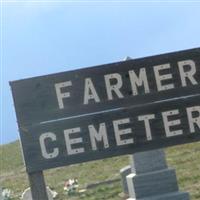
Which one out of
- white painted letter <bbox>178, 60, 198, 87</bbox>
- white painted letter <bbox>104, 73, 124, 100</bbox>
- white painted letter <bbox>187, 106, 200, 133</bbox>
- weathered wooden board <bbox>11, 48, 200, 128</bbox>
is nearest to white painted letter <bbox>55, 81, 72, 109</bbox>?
weathered wooden board <bbox>11, 48, 200, 128</bbox>

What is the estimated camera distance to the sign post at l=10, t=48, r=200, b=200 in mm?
9008

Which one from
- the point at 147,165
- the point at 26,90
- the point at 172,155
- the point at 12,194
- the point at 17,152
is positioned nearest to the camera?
the point at 26,90

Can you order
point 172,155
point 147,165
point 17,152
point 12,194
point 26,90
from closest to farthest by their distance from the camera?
1. point 26,90
2. point 147,165
3. point 12,194
4. point 172,155
5. point 17,152

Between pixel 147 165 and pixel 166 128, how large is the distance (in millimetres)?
7222

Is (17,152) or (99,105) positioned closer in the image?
(99,105)

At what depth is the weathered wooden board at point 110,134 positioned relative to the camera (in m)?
9.00

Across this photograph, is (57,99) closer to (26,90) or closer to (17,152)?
(26,90)

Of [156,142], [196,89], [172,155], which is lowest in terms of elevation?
[172,155]

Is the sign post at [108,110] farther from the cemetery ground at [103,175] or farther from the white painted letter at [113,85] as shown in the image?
the cemetery ground at [103,175]

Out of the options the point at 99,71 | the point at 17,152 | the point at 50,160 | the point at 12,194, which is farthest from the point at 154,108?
the point at 17,152

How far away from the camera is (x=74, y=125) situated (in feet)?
29.7

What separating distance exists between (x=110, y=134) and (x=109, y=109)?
0.33 metres

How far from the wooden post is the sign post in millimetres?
18

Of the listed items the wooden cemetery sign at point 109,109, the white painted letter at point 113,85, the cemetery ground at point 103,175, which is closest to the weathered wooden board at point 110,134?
the wooden cemetery sign at point 109,109
